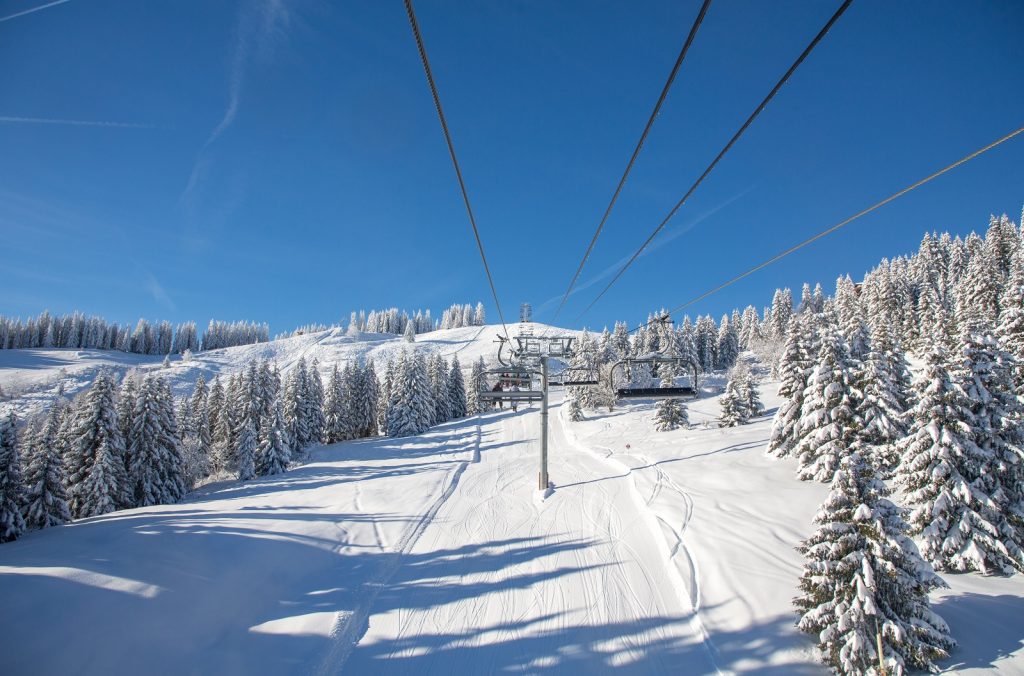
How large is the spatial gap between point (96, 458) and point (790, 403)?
45.8 metres

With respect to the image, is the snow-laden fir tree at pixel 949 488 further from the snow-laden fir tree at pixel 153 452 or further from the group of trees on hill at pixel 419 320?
the group of trees on hill at pixel 419 320

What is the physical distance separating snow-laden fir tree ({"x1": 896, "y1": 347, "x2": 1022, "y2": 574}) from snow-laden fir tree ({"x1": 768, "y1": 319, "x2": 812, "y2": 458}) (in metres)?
9.22

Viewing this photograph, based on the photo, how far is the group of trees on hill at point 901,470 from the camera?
8000 millimetres

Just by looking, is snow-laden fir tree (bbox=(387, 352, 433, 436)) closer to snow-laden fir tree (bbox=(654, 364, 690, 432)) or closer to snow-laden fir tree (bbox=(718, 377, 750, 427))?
snow-laden fir tree (bbox=(654, 364, 690, 432))

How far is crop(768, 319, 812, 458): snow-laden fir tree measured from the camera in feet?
81.5

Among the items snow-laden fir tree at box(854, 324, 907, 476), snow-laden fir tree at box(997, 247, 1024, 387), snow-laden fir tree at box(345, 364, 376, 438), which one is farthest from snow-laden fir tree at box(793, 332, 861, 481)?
snow-laden fir tree at box(345, 364, 376, 438)

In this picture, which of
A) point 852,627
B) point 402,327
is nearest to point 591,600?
point 852,627

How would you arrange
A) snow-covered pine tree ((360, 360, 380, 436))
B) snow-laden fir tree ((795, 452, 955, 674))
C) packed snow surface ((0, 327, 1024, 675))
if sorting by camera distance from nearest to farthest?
snow-laden fir tree ((795, 452, 955, 674)) → packed snow surface ((0, 327, 1024, 675)) → snow-covered pine tree ((360, 360, 380, 436))

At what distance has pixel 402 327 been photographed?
19162 centimetres

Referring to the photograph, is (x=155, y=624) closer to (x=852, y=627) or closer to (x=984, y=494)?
(x=852, y=627)

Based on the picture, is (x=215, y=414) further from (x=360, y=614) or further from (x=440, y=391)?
(x=360, y=614)

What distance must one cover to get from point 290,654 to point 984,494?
2018 cm

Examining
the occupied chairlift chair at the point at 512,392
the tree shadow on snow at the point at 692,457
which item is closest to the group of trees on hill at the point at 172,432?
the occupied chairlift chair at the point at 512,392

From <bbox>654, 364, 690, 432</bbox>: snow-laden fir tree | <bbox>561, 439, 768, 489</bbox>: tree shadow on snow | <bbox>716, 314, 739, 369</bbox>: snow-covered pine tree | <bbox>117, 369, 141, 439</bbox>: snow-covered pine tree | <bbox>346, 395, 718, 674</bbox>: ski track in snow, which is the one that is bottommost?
<bbox>346, 395, 718, 674</bbox>: ski track in snow
